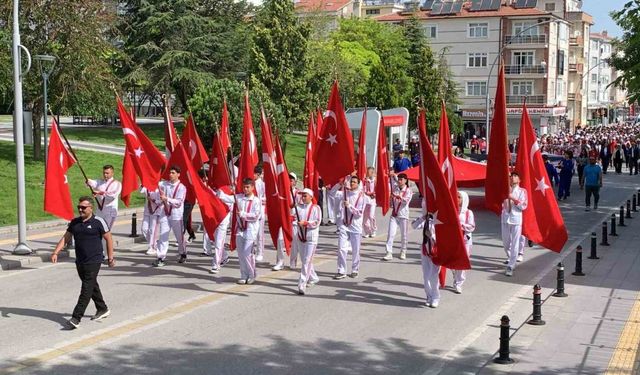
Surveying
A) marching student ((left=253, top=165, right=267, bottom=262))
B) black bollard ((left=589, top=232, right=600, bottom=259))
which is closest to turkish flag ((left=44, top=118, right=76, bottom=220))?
marching student ((left=253, top=165, right=267, bottom=262))

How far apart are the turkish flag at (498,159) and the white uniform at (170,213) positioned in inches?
227

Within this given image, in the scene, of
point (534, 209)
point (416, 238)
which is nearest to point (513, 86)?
point (416, 238)

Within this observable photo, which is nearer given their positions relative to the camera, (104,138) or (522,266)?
(522,266)

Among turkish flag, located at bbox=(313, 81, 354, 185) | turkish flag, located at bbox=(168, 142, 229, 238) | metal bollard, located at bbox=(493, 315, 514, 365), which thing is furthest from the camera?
turkish flag, located at bbox=(313, 81, 354, 185)

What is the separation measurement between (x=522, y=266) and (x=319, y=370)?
8357 mm

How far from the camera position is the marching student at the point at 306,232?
1320cm

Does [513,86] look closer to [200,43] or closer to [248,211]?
[200,43]

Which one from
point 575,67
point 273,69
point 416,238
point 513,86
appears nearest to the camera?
point 416,238

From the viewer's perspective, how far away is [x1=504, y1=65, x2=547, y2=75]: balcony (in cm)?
7606

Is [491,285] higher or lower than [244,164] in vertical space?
lower

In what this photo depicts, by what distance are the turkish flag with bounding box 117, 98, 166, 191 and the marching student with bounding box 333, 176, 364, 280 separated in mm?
4469

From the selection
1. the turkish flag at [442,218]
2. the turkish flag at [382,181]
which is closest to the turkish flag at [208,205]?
the turkish flag at [442,218]

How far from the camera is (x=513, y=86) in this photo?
7775 cm

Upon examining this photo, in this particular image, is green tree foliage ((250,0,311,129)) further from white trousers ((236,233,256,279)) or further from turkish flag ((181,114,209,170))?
white trousers ((236,233,256,279))
